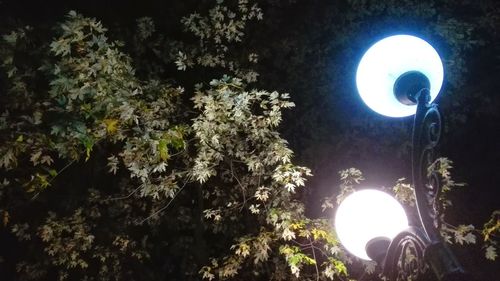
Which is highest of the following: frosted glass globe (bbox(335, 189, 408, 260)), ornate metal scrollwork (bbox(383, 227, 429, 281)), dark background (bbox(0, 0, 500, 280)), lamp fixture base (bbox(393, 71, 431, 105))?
dark background (bbox(0, 0, 500, 280))

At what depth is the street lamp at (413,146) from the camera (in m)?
2.32

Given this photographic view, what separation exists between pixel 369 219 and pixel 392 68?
3.03ft

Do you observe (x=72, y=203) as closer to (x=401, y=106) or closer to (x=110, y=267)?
(x=110, y=267)

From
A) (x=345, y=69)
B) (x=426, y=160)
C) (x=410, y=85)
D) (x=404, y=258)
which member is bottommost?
(x=404, y=258)

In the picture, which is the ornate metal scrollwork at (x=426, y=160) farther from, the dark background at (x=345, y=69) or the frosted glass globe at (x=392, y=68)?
the dark background at (x=345, y=69)

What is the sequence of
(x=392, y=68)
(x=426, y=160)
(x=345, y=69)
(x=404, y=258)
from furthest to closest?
1. (x=345, y=69)
2. (x=392, y=68)
3. (x=404, y=258)
4. (x=426, y=160)

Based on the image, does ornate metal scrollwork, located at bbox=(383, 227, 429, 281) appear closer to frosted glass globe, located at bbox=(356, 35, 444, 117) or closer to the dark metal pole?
the dark metal pole

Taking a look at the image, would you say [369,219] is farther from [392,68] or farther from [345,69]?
[345,69]

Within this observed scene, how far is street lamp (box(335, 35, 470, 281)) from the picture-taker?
232 centimetres

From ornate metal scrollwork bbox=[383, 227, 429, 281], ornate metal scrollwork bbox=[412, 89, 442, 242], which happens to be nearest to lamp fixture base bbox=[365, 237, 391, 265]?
ornate metal scrollwork bbox=[383, 227, 429, 281]

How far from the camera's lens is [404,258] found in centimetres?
258

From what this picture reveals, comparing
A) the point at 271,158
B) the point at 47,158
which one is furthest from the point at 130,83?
the point at 271,158

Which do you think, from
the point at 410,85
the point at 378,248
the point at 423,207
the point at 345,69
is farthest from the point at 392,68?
the point at 345,69

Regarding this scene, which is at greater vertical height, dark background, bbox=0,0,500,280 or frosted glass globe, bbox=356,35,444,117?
dark background, bbox=0,0,500,280
